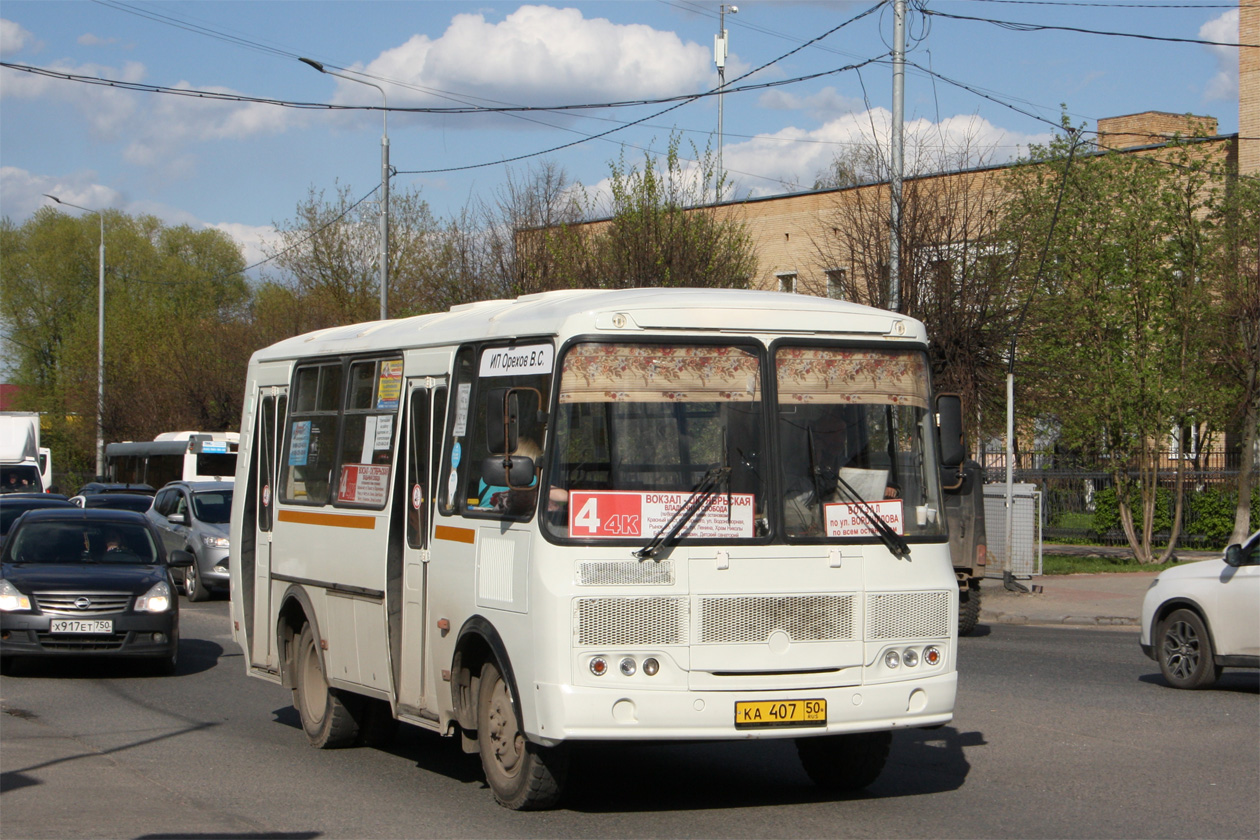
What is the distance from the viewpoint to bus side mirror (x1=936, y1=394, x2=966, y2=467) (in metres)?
7.90

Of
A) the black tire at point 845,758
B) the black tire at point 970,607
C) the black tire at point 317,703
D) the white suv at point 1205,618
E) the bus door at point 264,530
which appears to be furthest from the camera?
the black tire at point 970,607

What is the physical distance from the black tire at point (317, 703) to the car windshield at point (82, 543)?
17.3ft

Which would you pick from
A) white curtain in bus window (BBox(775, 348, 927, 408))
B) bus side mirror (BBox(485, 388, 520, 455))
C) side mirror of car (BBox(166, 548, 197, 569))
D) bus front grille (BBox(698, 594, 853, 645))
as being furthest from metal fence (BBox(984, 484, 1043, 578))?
bus side mirror (BBox(485, 388, 520, 455))

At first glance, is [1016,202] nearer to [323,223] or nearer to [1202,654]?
[1202,654]

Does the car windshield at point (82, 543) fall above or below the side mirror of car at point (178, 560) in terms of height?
above

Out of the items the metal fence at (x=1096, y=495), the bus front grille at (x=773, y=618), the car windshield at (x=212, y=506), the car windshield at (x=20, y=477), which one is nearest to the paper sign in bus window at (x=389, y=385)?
the bus front grille at (x=773, y=618)

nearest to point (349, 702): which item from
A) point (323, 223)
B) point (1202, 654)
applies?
point (1202, 654)

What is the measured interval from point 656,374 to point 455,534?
5.21 ft

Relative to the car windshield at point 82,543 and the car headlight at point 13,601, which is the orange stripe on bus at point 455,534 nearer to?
the car headlight at point 13,601

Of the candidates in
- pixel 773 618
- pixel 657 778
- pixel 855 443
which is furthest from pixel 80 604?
pixel 855 443

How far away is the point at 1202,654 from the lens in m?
12.4

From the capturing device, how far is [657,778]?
28.3 feet

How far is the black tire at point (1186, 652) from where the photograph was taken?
12.4 metres

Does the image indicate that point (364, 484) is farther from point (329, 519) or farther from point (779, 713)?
point (779, 713)
